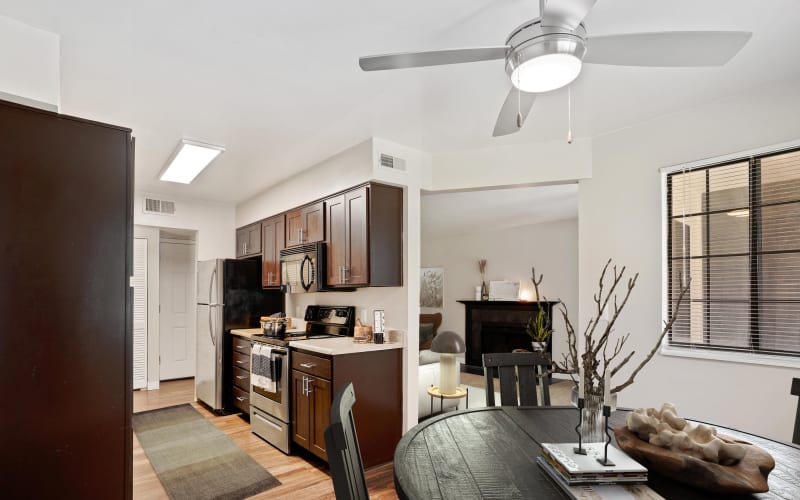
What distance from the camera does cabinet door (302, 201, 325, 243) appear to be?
4.19m

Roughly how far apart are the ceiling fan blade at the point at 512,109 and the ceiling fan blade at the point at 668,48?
332 millimetres

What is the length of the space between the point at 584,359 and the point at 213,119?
279 cm

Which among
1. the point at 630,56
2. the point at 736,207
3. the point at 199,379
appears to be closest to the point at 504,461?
the point at 630,56

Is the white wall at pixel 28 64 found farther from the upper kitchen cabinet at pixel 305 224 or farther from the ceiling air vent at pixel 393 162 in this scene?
the upper kitchen cabinet at pixel 305 224

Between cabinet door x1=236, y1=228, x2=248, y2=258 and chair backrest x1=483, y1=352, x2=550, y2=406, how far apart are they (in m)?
4.32

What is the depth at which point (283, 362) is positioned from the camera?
3791mm

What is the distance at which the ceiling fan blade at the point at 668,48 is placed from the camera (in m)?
1.49

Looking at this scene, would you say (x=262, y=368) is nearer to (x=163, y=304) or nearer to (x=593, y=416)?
(x=593, y=416)

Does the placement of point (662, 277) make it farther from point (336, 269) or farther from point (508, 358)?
point (336, 269)

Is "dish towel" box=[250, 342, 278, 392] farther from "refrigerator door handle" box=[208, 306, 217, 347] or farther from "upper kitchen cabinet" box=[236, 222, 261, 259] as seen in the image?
"upper kitchen cabinet" box=[236, 222, 261, 259]

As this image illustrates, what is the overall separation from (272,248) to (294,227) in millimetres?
615

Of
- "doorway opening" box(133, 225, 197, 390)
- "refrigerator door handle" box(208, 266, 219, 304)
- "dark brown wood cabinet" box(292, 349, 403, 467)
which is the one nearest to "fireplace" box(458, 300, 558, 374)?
"dark brown wood cabinet" box(292, 349, 403, 467)

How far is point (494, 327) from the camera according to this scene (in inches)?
307

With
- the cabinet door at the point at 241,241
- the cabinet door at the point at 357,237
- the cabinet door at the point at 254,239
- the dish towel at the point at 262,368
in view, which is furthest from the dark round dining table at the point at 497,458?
the cabinet door at the point at 241,241
